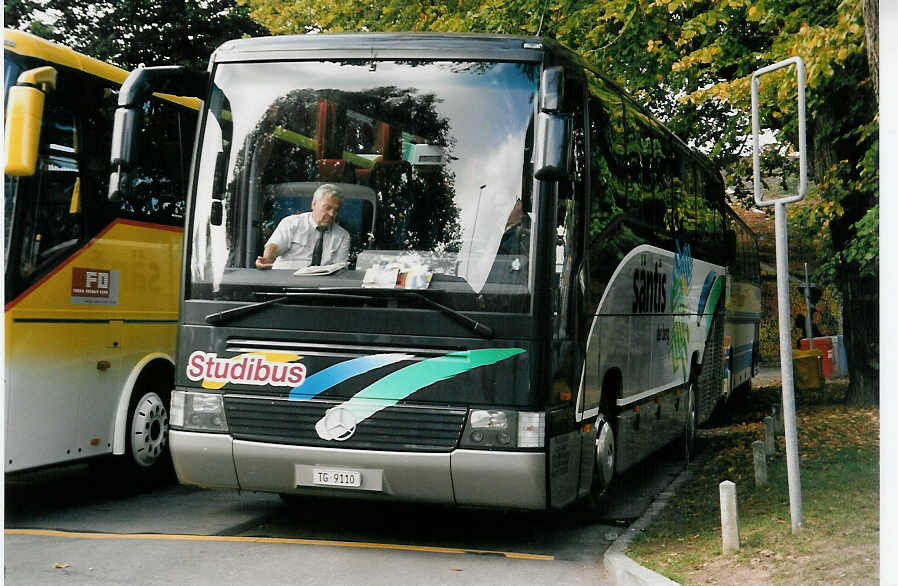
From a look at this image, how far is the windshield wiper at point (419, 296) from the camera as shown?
7215 mm

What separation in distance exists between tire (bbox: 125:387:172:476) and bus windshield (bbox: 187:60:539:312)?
2567 millimetres

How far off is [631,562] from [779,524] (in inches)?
59.3

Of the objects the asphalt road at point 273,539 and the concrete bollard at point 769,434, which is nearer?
the asphalt road at point 273,539

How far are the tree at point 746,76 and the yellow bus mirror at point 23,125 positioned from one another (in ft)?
27.1

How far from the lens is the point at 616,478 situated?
31.5 feet

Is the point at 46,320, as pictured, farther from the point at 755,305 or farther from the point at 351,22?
the point at 755,305

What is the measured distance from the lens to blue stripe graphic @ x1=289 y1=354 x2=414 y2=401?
7.37m

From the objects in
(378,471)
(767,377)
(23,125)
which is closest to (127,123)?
(23,125)

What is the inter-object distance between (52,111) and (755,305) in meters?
17.8

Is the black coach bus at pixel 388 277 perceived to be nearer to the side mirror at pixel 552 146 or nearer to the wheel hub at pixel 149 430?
the side mirror at pixel 552 146

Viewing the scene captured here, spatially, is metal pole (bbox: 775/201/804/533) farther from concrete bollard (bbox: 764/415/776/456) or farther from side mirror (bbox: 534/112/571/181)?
concrete bollard (bbox: 764/415/776/456)

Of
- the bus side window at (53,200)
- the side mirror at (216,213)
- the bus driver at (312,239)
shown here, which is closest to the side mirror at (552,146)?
the bus driver at (312,239)

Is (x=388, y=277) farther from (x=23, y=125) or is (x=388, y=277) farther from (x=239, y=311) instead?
(x=23, y=125)

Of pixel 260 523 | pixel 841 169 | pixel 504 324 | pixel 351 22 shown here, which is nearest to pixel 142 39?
pixel 351 22
